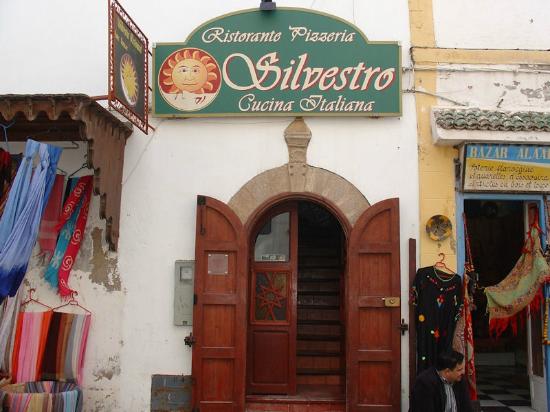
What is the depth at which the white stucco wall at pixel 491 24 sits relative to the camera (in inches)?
277

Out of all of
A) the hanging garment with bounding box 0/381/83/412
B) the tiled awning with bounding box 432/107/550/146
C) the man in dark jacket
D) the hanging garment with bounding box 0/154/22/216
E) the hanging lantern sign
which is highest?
the hanging lantern sign

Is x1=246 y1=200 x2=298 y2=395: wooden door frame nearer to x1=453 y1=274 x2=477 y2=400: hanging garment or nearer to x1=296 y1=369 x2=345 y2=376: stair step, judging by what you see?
x1=296 y1=369 x2=345 y2=376: stair step

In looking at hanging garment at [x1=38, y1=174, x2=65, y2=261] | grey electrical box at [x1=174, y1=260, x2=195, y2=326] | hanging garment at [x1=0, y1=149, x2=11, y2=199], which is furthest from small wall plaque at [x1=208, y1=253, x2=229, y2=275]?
hanging garment at [x1=0, y1=149, x2=11, y2=199]

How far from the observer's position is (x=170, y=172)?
6.94 meters

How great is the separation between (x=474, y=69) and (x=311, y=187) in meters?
2.39

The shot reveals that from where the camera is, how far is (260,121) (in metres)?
6.96

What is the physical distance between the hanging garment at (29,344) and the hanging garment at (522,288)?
5040 millimetres

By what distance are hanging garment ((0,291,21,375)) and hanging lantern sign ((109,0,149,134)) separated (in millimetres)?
2460

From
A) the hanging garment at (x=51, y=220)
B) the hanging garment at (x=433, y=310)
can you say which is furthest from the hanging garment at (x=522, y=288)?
the hanging garment at (x=51, y=220)

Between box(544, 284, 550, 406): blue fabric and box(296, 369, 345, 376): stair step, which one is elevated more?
box(544, 284, 550, 406): blue fabric

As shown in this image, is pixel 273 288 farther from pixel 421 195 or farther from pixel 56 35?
pixel 56 35

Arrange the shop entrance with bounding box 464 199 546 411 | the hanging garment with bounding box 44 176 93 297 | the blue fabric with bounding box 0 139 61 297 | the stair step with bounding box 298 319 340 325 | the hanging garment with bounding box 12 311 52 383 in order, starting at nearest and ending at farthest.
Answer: the blue fabric with bounding box 0 139 61 297 → the hanging garment with bounding box 12 311 52 383 → the hanging garment with bounding box 44 176 93 297 → the stair step with bounding box 298 319 340 325 → the shop entrance with bounding box 464 199 546 411

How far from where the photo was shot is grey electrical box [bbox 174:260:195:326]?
6707 millimetres

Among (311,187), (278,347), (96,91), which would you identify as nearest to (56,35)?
(96,91)
